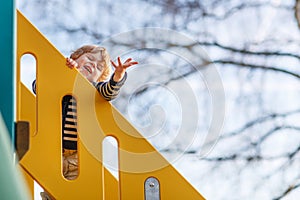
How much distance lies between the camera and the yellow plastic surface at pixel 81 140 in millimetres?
1613

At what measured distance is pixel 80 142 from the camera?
165 centimetres

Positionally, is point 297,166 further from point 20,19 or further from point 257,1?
point 20,19

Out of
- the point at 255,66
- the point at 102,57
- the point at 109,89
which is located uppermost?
the point at 255,66

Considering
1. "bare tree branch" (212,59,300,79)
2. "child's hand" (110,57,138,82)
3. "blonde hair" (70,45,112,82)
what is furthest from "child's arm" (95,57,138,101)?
"bare tree branch" (212,59,300,79)

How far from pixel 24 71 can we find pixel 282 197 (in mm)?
1820

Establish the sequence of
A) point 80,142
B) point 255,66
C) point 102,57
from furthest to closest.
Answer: point 255,66 → point 102,57 → point 80,142

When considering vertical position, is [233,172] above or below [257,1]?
below

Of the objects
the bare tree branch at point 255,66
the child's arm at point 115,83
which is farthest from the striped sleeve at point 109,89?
the bare tree branch at point 255,66

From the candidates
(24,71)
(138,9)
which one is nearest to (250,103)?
(138,9)

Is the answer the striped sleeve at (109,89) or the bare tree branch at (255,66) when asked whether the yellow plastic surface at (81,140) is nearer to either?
the striped sleeve at (109,89)

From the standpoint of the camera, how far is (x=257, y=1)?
428 cm

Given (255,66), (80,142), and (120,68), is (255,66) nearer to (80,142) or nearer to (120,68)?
(120,68)

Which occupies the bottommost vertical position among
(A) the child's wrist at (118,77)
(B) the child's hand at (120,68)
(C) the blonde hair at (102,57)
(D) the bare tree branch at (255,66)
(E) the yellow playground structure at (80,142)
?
(E) the yellow playground structure at (80,142)

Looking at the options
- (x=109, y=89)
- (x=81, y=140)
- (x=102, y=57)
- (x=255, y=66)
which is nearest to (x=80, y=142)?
(x=81, y=140)
